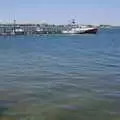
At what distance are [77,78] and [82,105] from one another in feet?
25.9

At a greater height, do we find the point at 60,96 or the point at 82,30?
the point at 60,96

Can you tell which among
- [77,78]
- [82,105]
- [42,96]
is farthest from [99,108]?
[77,78]

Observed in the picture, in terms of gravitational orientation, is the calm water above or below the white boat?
above

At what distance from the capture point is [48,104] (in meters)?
15.5

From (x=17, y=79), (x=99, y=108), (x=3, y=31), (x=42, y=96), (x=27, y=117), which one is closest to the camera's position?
(x=27, y=117)

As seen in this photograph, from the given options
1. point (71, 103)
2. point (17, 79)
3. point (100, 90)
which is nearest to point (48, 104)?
point (71, 103)

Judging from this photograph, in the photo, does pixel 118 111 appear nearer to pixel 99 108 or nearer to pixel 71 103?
pixel 99 108

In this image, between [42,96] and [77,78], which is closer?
[42,96]

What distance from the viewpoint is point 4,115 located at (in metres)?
13.5

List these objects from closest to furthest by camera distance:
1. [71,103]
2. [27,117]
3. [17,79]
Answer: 1. [27,117]
2. [71,103]
3. [17,79]

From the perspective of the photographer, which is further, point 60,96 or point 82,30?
point 82,30

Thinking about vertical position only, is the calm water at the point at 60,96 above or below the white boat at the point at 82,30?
above

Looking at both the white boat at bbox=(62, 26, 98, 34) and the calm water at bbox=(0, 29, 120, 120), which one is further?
the white boat at bbox=(62, 26, 98, 34)

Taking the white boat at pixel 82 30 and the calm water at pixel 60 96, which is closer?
the calm water at pixel 60 96
